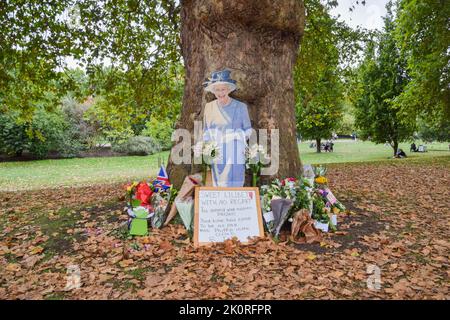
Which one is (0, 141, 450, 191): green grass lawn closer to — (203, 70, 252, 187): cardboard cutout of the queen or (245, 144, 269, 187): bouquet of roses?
(203, 70, 252, 187): cardboard cutout of the queen

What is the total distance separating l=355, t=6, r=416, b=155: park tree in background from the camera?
2339 cm

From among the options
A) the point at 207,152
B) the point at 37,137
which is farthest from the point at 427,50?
the point at 37,137

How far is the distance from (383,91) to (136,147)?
21.7 m

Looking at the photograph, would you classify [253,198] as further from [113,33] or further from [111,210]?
[113,33]

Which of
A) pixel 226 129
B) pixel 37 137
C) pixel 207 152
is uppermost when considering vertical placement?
pixel 37 137

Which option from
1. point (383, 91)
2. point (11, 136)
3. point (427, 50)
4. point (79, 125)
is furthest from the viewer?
point (79, 125)

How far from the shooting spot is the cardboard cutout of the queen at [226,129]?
5.64 m

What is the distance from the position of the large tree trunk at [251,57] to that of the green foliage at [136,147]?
1028 inches

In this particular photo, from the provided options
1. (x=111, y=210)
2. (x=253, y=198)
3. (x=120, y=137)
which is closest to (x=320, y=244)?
(x=253, y=198)

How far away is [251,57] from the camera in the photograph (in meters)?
6.07

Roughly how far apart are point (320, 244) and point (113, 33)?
10.0 meters

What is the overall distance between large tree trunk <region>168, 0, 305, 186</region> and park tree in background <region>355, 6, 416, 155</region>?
752 inches

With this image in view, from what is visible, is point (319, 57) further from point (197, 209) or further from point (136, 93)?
point (197, 209)

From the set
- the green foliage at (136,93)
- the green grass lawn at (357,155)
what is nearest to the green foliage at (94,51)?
the green foliage at (136,93)
